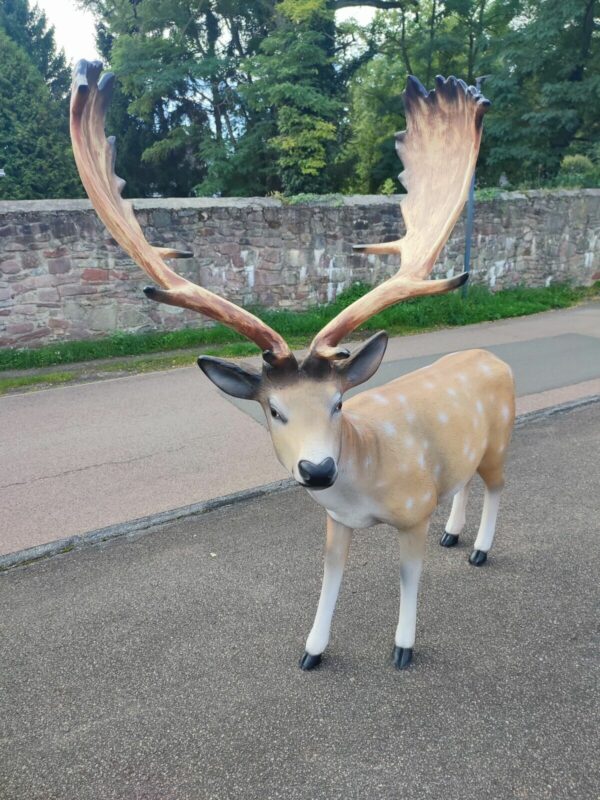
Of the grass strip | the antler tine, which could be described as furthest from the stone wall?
the antler tine

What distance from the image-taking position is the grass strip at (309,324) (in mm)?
8719

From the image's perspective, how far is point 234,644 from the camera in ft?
10.7

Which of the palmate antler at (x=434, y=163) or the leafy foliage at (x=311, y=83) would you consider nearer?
the palmate antler at (x=434, y=163)

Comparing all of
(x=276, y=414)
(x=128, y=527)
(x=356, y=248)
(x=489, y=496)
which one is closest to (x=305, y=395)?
(x=276, y=414)

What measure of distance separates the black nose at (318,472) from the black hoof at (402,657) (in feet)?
4.67

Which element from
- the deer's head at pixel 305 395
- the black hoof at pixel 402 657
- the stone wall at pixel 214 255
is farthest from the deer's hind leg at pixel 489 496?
the stone wall at pixel 214 255

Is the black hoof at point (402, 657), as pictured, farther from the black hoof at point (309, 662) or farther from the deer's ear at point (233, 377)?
the deer's ear at point (233, 377)

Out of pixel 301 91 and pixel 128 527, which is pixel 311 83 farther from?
pixel 128 527

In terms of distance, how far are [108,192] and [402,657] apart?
2795mm

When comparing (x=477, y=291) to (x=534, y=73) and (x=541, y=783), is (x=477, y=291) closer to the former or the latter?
(x=541, y=783)

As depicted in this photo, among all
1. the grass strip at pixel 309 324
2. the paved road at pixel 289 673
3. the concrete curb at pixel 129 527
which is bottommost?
the concrete curb at pixel 129 527

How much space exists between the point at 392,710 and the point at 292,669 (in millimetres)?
571

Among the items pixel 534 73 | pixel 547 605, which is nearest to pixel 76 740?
pixel 547 605

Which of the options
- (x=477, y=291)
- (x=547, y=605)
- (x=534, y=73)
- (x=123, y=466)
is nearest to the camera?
(x=547, y=605)
